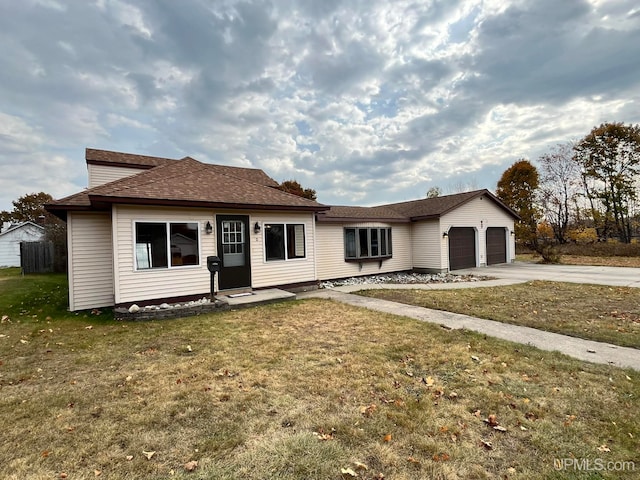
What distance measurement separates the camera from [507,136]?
16.8 meters

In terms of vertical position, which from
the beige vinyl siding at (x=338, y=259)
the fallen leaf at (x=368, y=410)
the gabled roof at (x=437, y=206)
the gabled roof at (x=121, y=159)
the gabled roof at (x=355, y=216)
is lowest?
the fallen leaf at (x=368, y=410)

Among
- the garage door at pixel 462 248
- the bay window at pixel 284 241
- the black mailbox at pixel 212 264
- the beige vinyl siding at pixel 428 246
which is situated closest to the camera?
the black mailbox at pixel 212 264

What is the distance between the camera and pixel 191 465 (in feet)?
7.38

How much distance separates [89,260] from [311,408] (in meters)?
8.04

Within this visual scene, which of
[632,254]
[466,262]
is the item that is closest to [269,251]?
[466,262]

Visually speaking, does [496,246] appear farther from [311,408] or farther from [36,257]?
[36,257]

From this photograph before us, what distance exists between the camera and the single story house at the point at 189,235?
7.54 m

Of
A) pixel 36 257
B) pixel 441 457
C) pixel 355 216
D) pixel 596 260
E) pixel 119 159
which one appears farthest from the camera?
pixel 596 260

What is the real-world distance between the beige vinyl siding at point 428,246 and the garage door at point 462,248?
832mm

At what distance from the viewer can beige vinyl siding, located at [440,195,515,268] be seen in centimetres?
1473

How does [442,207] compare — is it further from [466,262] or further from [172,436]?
[172,436]

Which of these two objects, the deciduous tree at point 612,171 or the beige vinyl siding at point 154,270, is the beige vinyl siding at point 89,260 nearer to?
the beige vinyl siding at point 154,270

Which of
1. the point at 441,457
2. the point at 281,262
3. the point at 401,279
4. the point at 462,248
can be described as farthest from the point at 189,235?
the point at 462,248

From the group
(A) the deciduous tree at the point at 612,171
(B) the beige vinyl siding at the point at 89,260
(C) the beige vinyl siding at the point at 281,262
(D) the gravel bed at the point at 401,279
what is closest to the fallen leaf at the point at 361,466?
(C) the beige vinyl siding at the point at 281,262
